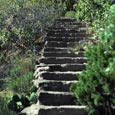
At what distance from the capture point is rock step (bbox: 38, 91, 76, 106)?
9.38m

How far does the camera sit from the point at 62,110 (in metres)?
8.92

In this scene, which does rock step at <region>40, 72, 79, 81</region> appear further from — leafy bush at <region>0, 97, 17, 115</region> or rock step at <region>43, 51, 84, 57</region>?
rock step at <region>43, 51, 84, 57</region>

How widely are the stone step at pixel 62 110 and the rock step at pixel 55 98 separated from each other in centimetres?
41

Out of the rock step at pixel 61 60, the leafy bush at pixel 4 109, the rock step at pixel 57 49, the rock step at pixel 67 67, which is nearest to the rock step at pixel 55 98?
the leafy bush at pixel 4 109

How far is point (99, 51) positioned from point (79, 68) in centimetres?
267

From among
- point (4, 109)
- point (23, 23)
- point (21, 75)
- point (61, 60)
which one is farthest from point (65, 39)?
point (4, 109)

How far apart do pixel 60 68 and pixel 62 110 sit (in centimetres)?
221

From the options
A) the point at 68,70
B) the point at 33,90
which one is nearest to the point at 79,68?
the point at 68,70

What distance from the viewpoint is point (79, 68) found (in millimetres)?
10953

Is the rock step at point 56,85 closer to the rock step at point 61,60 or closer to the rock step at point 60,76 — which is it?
the rock step at point 60,76

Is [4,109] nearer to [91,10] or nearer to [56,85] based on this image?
[56,85]

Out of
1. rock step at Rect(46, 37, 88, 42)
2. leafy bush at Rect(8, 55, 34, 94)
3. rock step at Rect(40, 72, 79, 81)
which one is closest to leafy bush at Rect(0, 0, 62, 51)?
leafy bush at Rect(8, 55, 34, 94)

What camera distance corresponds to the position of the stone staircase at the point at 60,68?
9.16 meters

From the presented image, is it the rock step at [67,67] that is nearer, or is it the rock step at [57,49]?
the rock step at [67,67]
